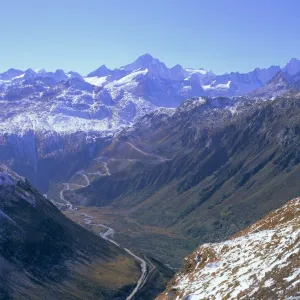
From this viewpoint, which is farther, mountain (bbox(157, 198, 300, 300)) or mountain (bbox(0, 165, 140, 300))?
mountain (bbox(0, 165, 140, 300))

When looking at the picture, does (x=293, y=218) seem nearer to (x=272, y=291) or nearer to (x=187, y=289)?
(x=187, y=289)

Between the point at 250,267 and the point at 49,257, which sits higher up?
the point at 250,267

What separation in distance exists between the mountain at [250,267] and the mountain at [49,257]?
227ft

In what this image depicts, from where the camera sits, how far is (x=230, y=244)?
2776 inches

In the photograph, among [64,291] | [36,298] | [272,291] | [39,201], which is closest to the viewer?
[272,291]

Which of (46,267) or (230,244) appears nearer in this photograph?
(230,244)

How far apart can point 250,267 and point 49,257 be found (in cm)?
10921

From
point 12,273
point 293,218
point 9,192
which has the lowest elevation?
point 12,273

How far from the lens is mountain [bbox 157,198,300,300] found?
4756 centimetres

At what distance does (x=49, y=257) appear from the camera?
15225 cm

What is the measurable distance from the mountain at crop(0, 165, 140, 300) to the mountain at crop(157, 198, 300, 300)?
69.2 meters

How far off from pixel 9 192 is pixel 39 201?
18073 millimetres

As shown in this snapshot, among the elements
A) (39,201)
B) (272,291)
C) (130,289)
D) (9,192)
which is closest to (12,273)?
(130,289)

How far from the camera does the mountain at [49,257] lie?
5172 inches
